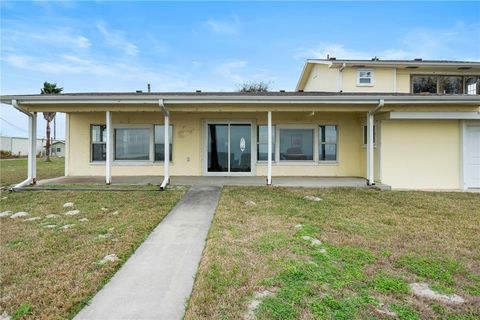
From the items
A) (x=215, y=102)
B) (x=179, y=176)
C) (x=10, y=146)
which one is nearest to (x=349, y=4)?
(x=215, y=102)

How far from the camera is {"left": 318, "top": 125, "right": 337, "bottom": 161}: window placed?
40.0 ft

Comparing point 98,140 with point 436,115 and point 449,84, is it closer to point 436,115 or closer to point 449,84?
point 436,115

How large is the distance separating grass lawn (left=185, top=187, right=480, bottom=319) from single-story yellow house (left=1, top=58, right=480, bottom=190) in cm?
339

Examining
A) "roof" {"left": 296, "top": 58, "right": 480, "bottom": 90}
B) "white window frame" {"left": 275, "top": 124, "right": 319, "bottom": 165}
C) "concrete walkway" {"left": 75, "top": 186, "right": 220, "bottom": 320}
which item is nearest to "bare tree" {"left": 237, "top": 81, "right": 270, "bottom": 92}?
"roof" {"left": 296, "top": 58, "right": 480, "bottom": 90}

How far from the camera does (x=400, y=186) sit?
1006 cm

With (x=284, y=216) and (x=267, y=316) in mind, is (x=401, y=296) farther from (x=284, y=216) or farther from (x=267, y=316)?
(x=284, y=216)

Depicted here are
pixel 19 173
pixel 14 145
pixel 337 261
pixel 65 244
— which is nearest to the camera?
pixel 337 261

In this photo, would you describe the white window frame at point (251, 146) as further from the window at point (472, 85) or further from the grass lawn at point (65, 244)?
the window at point (472, 85)

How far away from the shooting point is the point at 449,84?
13.6 m

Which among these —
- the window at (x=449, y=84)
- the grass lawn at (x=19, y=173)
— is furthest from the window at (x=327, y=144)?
the grass lawn at (x=19, y=173)

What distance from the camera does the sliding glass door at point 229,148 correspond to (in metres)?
12.1

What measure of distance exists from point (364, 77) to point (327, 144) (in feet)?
13.0

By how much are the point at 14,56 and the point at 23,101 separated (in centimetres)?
958

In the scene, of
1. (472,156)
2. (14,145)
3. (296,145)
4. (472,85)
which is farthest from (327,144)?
(14,145)
